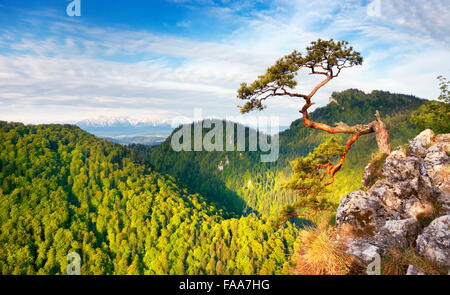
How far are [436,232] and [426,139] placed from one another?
22.4 feet

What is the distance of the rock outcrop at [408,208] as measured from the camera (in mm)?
7629

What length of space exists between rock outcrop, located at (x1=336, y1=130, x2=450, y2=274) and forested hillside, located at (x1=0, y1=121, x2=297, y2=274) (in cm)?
10956

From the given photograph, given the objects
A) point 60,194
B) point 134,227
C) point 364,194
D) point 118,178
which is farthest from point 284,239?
point 364,194

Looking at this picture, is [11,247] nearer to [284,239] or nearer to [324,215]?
[284,239]

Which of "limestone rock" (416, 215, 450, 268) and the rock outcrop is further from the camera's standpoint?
the rock outcrop

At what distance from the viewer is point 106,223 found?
151375 millimetres

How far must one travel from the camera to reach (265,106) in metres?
14.4

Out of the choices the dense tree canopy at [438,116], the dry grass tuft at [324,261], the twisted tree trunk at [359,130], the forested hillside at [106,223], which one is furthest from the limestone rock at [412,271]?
the forested hillside at [106,223]

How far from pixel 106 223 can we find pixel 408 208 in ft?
534

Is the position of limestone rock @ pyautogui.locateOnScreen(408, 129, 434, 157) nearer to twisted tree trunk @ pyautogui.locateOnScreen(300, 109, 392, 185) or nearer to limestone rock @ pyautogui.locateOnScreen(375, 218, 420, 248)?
twisted tree trunk @ pyautogui.locateOnScreen(300, 109, 392, 185)

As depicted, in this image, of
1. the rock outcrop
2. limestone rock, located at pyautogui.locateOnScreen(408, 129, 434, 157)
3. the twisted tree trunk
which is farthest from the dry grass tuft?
limestone rock, located at pyautogui.locateOnScreen(408, 129, 434, 157)

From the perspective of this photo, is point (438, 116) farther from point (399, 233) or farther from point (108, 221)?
point (108, 221)

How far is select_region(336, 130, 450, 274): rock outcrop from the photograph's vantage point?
7629mm

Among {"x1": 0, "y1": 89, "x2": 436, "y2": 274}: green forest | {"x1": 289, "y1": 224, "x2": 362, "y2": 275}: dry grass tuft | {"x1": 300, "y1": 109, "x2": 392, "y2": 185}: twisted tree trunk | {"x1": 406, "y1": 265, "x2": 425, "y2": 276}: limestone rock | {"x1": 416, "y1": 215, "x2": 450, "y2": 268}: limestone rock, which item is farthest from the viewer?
{"x1": 0, "y1": 89, "x2": 436, "y2": 274}: green forest
